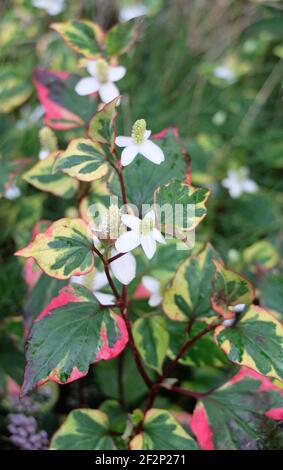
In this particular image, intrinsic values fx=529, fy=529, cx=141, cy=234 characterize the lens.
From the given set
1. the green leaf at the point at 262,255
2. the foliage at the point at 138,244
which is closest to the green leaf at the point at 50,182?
the foliage at the point at 138,244

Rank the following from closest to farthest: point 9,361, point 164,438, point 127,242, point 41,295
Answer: point 127,242, point 164,438, point 41,295, point 9,361

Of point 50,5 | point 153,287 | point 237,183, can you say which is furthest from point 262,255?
point 50,5

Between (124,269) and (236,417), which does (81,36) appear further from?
(236,417)

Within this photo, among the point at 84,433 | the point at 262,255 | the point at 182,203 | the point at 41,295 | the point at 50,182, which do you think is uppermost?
the point at 182,203

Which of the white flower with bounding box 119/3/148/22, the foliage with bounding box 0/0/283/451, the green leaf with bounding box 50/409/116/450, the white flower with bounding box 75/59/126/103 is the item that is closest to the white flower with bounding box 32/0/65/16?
the foliage with bounding box 0/0/283/451

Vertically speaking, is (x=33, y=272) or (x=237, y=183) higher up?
(x=33, y=272)

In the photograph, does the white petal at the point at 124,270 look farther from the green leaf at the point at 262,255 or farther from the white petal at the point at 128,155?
the green leaf at the point at 262,255
